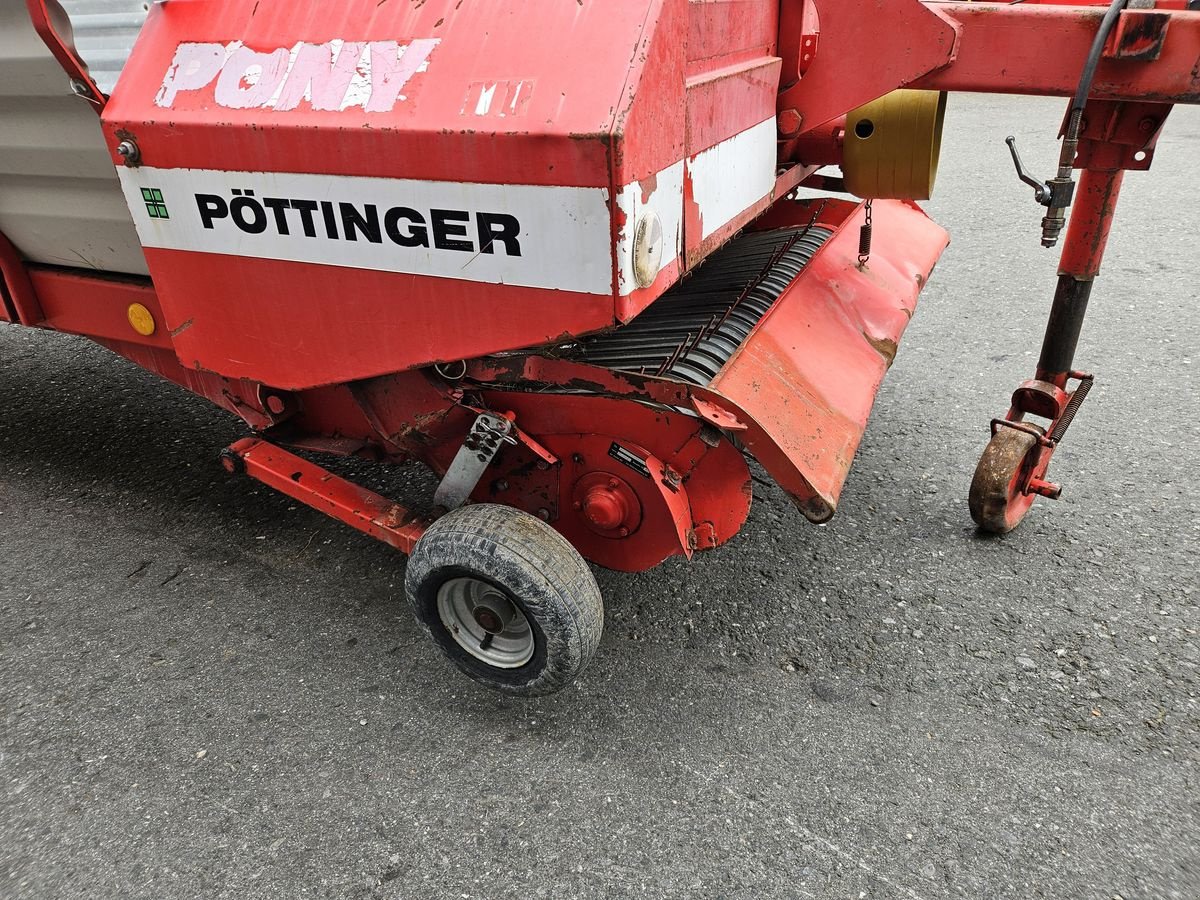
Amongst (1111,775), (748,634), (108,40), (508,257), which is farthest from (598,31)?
(1111,775)

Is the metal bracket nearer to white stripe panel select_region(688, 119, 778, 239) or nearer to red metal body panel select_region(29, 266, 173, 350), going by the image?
white stripe panel select_region(688, 119, 778, 239)

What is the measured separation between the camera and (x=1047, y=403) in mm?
2520

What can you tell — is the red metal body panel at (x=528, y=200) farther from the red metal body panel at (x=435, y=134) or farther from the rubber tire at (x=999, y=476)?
the rubber tire at (x=999, y=476)

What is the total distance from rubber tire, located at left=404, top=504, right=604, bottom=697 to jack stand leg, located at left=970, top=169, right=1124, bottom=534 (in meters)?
1.27

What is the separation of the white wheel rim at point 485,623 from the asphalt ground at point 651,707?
156 mm

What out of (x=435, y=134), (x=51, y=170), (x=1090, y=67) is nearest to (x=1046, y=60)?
(x=1090, y=67)

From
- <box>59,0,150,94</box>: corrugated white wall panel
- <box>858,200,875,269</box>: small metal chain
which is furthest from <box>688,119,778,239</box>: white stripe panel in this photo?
<box>59,0,150,94</box>: corrugated white wall panel

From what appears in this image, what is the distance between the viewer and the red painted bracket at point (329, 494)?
2209 mm

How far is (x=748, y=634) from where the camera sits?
2359 mm

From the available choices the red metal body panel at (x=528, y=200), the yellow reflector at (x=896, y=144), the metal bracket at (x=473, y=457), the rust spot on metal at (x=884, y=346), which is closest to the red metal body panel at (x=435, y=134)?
the red metal body panel at (x=528, y=200)

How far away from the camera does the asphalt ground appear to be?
70.0 inches

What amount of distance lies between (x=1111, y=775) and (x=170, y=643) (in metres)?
2.35

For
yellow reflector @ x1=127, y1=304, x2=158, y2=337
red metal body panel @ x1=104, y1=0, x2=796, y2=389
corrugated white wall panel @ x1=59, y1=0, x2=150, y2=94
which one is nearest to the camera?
red metal body panel @ x1=104, y1=0, x2=796, y2=389

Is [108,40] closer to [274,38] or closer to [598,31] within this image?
[274,38]
